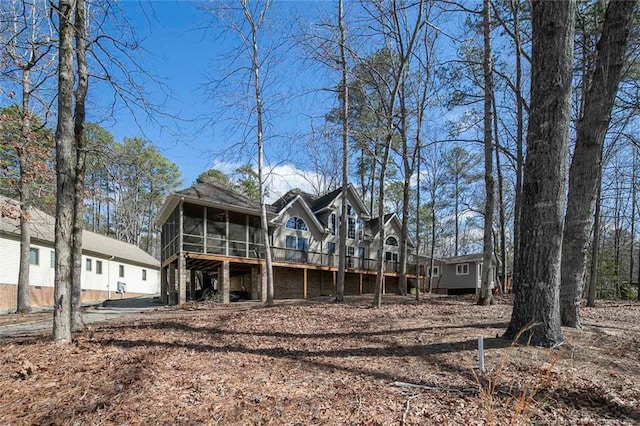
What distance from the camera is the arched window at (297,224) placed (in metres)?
20.8

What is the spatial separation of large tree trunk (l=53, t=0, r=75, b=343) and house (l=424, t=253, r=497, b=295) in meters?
25.9

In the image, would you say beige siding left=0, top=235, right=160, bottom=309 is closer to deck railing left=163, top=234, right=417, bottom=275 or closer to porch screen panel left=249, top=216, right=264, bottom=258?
deck railing left=163, top=234, right=417, bottom=275

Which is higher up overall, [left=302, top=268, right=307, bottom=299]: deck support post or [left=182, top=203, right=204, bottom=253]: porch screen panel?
[left=182, top=203, right=204, bottom=253]: porch screen panel

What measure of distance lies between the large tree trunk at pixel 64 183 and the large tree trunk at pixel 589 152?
765 centimetres

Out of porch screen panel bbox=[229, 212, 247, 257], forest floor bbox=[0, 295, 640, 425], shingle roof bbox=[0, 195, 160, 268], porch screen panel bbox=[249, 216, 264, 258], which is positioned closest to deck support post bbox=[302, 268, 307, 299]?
porch screen panel bbox=[249, 216, 264, 258]

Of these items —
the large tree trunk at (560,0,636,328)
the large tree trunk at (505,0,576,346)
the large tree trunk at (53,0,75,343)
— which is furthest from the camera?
the large tree trunk at (560,0,636,328)

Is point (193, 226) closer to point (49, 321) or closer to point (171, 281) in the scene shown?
point (171, 281)

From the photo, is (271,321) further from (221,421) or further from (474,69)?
(474,69)

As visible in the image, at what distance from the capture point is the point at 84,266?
70.7ft

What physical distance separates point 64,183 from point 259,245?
12777 mm

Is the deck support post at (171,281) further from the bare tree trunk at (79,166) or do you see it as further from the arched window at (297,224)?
the bare tree trunk at (79,166)

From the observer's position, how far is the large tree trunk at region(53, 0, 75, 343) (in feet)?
16.0

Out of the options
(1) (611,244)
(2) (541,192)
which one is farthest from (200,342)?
(1) (611,244)

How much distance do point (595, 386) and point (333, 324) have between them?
4.47 metres
